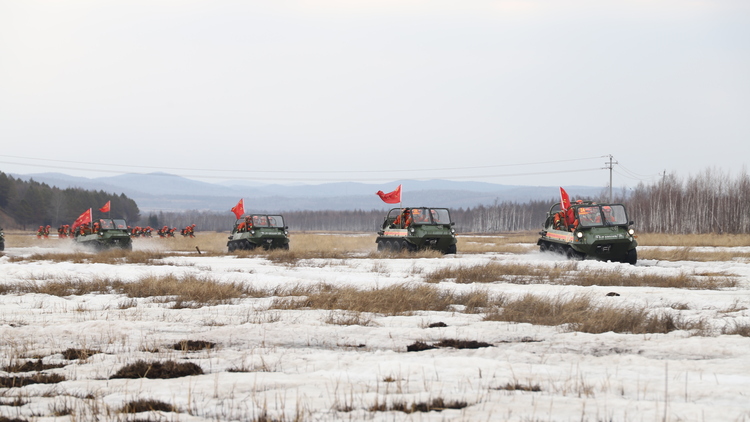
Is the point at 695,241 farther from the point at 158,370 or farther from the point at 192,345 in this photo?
the point at 158,370

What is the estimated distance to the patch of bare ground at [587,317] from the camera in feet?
29.2

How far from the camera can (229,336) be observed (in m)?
8.29

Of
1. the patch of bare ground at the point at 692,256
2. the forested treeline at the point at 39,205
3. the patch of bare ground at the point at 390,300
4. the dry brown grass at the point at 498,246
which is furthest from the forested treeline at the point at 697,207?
the forested treeline at the point at 39,205

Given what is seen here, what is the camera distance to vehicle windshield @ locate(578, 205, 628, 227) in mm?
23344

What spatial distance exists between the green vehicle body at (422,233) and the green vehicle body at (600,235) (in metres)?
5.43

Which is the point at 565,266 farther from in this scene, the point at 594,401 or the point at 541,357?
the point at 594,401

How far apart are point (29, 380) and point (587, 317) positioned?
704 centimetres

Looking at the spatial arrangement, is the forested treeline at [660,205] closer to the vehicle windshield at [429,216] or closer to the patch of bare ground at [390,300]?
the vehicle windshield at [429,216]

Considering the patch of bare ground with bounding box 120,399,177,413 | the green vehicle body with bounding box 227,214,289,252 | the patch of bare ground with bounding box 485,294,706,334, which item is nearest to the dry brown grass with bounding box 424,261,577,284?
the patch of bare ground with bounding box 485,294,706,334

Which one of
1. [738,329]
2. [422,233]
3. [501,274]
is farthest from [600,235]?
[738,329]

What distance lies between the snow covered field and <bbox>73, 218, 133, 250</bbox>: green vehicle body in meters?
26.3

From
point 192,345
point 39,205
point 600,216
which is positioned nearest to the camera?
point 192,345

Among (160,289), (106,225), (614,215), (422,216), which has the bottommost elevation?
(160,289)

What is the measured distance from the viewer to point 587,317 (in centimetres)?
949
